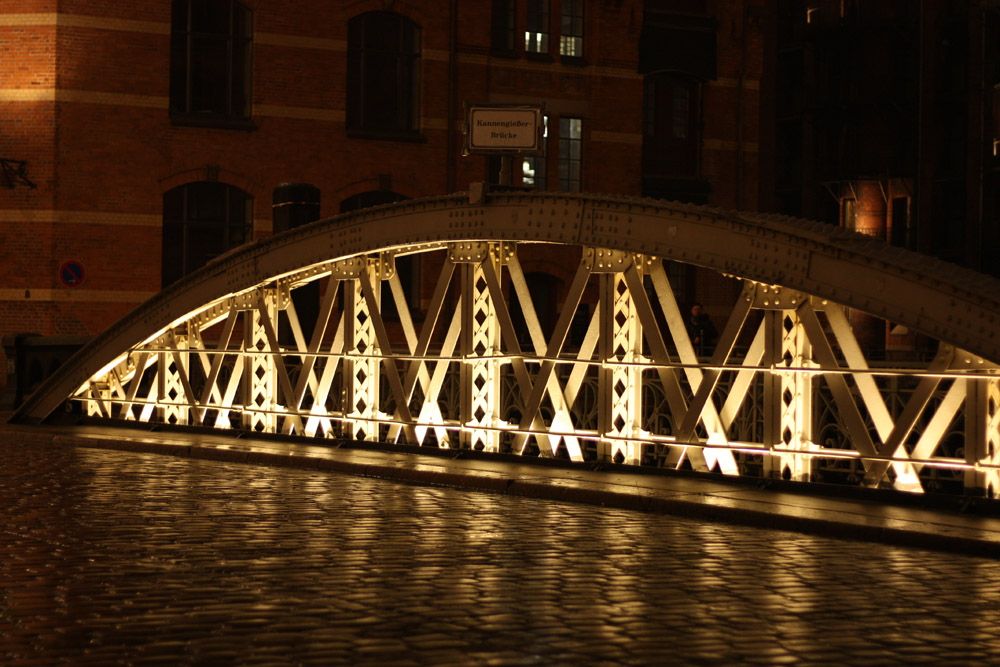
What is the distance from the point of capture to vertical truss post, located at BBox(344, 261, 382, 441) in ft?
55.9

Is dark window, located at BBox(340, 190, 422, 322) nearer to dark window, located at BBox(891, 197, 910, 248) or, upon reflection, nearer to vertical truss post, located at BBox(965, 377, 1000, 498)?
vertical truss post, located at BBox(965, 377, 1000, 498)

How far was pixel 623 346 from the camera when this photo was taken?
15500 millimetres

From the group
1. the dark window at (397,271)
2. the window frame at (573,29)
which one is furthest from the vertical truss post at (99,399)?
the window frame at (573,29)

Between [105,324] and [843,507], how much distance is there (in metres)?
21.3

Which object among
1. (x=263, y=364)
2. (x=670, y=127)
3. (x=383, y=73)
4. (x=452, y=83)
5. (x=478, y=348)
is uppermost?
(x=383, y=73)

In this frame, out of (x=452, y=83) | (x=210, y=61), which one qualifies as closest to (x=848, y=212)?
(x=452, y=83)

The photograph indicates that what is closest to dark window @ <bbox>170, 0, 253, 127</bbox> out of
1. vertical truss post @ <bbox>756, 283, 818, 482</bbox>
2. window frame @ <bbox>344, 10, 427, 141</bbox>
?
window frame @ <bbox>344, 10, 427, 141</bbox>

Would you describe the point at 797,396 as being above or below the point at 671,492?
above

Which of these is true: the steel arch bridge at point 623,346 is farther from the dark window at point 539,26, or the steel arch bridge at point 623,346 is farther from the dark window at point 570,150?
the dark window at point 539,26

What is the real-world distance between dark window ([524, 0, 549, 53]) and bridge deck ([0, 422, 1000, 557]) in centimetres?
1905

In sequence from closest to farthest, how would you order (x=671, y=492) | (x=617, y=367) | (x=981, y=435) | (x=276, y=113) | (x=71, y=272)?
1. (x=981, y=435)
2. (x=671, y=492)
3. (x=617, y=367)
4. (x=71, y=272)
5. (x=276, y=113)

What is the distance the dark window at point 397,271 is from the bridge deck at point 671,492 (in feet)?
Result: 48.7

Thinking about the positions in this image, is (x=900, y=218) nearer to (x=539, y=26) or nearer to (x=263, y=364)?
(x=539, y=26)

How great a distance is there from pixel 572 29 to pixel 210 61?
346 inches
